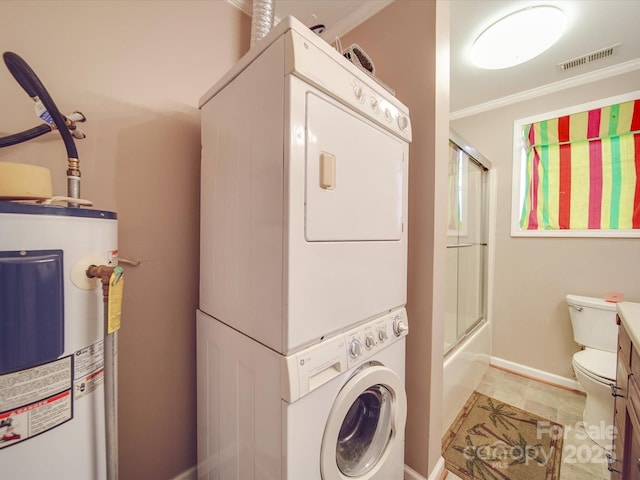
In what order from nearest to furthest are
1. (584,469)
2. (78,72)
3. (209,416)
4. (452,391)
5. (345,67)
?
(345,67)
(78,72)
(209,416)
(584,469)
(452,391)

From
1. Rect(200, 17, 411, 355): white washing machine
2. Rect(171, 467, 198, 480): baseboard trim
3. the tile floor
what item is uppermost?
Rect(200, 17, 411, 355): white washing machine

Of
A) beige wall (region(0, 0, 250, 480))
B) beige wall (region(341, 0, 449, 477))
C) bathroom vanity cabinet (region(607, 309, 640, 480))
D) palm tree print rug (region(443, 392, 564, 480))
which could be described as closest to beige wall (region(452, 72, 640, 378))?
palm tree print rug (region(443, 392, 564, 480))

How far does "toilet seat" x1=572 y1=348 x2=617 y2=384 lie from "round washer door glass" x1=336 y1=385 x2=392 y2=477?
1.50m

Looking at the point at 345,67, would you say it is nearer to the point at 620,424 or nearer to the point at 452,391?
the point at 620,424

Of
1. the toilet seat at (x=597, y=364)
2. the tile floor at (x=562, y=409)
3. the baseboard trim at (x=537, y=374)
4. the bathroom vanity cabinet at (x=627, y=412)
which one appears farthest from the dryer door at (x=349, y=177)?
the baseboard trim at (x=537, y=374)

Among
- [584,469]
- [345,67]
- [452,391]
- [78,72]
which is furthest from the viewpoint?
[452,391]

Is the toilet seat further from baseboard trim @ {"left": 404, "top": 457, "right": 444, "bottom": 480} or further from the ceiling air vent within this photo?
the ceiling air vent

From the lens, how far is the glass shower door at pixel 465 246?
1852mm

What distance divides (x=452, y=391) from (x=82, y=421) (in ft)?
5.90

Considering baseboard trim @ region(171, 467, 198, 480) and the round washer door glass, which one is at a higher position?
the round washer door glass

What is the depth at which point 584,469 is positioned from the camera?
142 centimetres

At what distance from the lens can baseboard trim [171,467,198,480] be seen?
1.20 metres

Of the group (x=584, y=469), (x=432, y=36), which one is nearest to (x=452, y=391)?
(x=584, y=469)

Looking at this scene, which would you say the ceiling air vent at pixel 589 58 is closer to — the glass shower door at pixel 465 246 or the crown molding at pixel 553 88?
the crown molding at pixel 553 88
